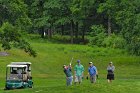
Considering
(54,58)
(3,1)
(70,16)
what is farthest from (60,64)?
(70,16)

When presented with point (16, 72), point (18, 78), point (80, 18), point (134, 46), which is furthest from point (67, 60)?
point (80, 18)

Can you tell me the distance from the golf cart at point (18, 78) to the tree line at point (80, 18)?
7.46ft

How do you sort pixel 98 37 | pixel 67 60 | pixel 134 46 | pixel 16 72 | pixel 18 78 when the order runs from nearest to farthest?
pixel 18 78 < pixel 16 72 < pixel 134 46 < pixel 67 60 < pixel 98 37

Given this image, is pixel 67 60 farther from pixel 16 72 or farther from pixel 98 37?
pixel 16 72

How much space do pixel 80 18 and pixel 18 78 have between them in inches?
2156

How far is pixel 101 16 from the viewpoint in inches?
4033

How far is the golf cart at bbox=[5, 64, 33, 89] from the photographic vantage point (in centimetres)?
4222

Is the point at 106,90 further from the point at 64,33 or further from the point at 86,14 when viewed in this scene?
the point at 64,33

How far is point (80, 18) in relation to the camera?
96562mm

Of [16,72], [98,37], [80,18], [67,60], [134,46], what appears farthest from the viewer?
[80,18]

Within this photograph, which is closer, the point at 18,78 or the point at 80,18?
the point at 18,78

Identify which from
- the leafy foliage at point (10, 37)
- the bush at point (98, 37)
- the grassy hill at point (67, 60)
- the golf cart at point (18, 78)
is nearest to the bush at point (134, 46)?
the grassy hill at point (67, 60)

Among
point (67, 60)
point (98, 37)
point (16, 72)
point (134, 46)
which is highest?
point (98, 37)

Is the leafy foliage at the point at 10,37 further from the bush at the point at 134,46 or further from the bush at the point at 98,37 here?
the bush at the point at 98,37
